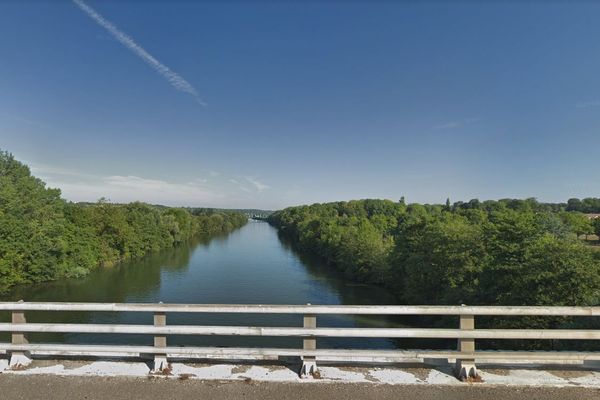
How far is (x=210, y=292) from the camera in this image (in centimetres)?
3316

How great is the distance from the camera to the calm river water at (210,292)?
21.3m

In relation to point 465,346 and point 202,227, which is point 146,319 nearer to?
point 465,346

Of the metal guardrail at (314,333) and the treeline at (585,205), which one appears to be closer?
the metal guardrail at (314,333)

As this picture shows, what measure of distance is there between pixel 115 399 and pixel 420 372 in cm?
302

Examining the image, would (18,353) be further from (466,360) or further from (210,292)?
(210,292)

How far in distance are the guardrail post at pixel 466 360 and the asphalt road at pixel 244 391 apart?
0.44 feet

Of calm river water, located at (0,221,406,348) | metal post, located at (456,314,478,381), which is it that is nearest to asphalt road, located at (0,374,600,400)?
metal post, located at (456,314,478,381)

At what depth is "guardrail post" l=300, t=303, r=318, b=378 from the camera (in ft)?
12.0

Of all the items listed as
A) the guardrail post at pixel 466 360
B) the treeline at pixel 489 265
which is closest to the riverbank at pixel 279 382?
the guardrail post at pixel 466 360

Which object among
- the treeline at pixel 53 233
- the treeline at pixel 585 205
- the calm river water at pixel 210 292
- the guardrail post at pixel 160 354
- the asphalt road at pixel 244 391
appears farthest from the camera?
the treeline at pixel 585 205

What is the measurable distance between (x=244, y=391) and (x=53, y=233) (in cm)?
4358

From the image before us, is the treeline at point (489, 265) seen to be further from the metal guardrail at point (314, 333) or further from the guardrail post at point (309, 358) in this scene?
the guardrail post at point (309, 358)

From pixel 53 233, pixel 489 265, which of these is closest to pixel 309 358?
pixel 489 265

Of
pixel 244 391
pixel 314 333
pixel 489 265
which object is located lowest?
pixel 489 265
